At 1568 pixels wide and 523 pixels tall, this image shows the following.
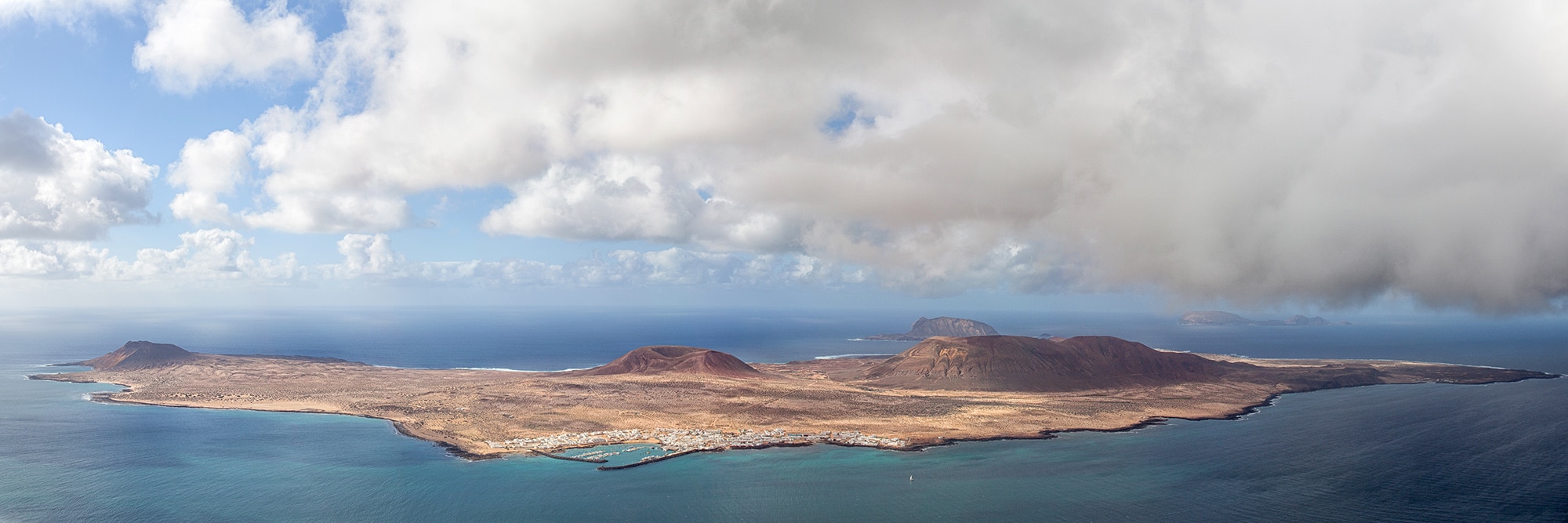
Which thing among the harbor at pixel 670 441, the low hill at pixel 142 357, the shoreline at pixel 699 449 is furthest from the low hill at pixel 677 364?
the low hill at pixel 142 357

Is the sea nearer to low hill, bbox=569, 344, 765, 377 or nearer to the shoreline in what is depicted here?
the shoreline

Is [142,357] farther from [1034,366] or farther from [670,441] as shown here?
[1034,366]

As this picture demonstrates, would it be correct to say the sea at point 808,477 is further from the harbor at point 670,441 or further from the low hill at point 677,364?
the low hill at point 677,364

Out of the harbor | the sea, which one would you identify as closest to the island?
the harbor

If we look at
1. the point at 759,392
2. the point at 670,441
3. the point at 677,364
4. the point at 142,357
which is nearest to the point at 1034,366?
the point at 759,392

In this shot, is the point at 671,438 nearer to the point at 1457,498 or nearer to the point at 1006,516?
the point at 1006,516

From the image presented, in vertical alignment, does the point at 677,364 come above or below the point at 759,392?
above
